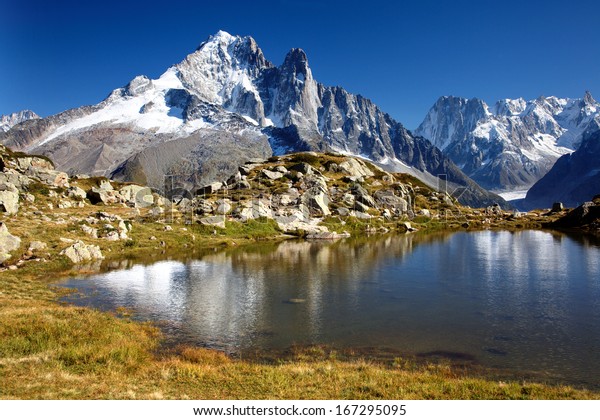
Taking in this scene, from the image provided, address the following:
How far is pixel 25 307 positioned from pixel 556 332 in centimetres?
4576

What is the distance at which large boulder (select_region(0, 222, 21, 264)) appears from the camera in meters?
59.3

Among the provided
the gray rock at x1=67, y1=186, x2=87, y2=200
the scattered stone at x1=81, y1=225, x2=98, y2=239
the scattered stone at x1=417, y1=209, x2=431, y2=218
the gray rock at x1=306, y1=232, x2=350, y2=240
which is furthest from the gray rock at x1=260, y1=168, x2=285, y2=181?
the scattered stone at x1=81, y1=225, x2=98, y2=239

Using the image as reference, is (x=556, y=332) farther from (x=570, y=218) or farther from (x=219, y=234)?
(x=570, y=218)

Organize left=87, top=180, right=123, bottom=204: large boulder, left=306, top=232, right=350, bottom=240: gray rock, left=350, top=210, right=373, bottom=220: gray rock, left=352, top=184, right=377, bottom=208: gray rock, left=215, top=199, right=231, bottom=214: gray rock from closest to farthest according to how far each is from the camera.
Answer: left=215, top=199, right=231, bottom=214: gray rock → left=306, top=232, right=350, bottom=240: gray rock → left=87, top=180, right=123, bottom=204: large boulder → left=350, top=210, right=373, bottom=220: gray rock → left=352, top=184, right=377, bottom=208: gray rock

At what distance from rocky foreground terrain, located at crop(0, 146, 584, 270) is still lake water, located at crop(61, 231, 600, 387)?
52.8 ft

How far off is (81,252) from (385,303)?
2052 inches

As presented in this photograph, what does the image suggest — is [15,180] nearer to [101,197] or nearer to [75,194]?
[75,194]

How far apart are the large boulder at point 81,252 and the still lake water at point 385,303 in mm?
9081

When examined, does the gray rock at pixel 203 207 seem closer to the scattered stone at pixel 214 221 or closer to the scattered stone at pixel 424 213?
the scattered stone at pixel 214 221

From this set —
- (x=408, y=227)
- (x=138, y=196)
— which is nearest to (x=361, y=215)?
(x=408, y=227)

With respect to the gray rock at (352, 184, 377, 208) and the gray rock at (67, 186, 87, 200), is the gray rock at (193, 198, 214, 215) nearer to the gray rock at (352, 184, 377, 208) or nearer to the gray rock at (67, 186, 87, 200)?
the gray rock at (67, 186, 87, 200)

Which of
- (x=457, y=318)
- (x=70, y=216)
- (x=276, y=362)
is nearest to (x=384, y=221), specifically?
(x=70, y=216)

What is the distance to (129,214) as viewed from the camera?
107812mm

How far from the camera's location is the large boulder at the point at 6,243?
5927 cm
